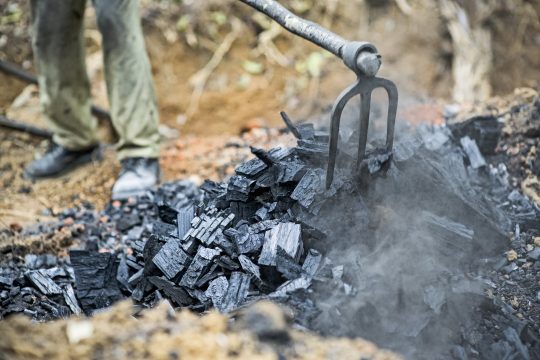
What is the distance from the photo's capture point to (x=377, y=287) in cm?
227

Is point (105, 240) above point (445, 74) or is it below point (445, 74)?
below

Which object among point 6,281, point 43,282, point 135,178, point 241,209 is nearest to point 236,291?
point 241,209

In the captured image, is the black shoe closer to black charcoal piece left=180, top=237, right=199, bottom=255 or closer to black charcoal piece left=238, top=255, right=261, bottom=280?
black charcoal piece left=180, top=237, right=199, bottom=255

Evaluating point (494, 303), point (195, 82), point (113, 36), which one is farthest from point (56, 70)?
point (494, 303)

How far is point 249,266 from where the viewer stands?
2.35 meters

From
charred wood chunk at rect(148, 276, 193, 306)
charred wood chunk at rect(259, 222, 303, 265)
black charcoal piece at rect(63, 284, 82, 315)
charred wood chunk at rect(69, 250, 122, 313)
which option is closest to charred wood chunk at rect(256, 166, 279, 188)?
charred wood chunk at rect(259, 222, 303, 265)

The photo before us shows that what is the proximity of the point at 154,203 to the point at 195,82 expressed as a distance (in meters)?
2.67

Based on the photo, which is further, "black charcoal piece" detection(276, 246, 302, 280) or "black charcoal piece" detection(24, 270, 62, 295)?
"black charcoal piece" detection(24, 270, 62, 295)

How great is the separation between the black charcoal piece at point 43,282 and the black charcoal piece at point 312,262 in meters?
1.28

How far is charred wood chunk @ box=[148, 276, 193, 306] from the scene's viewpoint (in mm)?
2396

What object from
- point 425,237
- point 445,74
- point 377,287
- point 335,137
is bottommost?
point 377,287

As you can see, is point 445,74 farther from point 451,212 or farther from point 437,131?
point 451,212

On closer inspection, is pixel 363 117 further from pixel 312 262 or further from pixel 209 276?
pixel 209 276

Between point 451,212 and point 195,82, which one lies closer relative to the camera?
point 451,212
